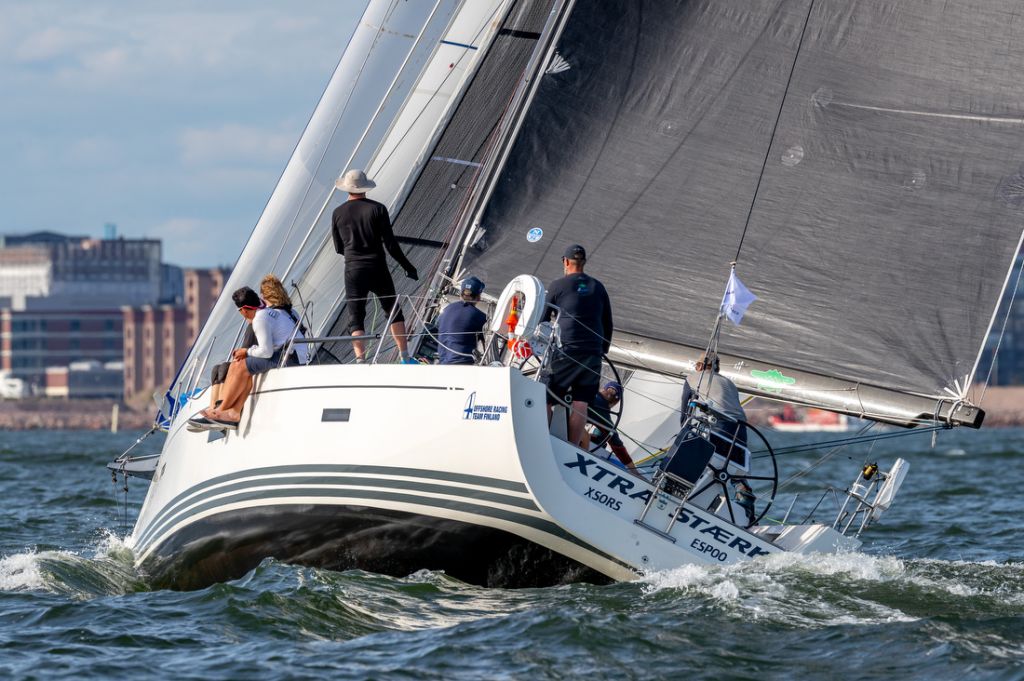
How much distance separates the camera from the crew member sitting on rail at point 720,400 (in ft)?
29.1

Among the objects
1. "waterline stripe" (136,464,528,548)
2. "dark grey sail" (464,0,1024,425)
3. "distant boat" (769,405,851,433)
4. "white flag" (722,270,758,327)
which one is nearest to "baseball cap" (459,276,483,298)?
"dark grey sail" (464,0,1024,425)

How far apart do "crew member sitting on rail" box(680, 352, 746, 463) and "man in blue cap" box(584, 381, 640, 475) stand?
457 mm

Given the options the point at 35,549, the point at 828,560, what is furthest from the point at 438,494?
the point at 35,549

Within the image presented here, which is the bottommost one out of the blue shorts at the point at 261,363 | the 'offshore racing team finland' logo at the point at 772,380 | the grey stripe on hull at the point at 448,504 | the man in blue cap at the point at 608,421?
the grey stripe on hull at the point at 448,504

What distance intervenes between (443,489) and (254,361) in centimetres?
167

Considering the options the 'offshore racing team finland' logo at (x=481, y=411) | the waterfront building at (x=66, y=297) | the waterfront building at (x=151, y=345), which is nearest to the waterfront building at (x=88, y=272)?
the waterfront building at (x=66, y=297)

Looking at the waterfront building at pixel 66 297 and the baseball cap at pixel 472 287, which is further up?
the waterfront building at pixel 66 297

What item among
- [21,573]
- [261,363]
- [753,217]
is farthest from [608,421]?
[21,573]

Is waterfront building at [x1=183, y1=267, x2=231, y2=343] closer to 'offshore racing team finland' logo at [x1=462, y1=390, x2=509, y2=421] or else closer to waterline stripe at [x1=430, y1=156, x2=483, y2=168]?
waterline stripe at [x1=430, y1=156, x2=483, y2=168]

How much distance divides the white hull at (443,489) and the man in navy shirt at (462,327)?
620 mm

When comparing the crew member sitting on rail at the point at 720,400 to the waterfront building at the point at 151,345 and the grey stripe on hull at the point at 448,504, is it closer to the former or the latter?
the grey stripe on hull at the point at 448,504

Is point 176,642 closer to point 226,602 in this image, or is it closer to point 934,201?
point 226,602

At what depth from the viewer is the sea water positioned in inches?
268

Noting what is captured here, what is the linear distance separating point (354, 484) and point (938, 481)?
1760 cm
